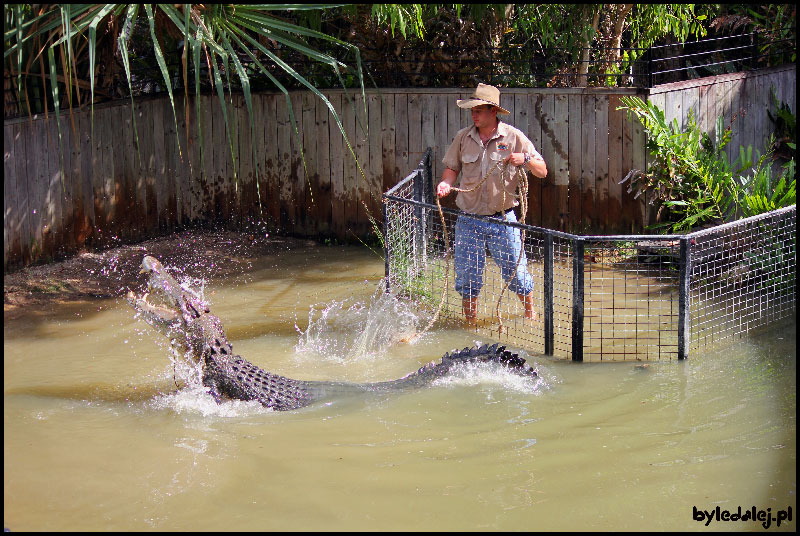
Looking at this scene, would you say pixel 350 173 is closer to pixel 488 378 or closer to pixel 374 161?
pixel 374 161

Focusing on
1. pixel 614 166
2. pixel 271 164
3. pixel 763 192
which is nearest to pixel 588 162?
pixel 614 166

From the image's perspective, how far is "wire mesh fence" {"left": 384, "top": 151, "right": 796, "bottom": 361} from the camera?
19.3ft

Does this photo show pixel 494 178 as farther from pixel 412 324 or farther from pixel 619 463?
pixel 619 463

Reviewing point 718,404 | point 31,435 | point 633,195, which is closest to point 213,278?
point 31,435

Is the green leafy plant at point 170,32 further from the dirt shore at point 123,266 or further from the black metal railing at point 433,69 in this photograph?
the black metal railing at point 433,69

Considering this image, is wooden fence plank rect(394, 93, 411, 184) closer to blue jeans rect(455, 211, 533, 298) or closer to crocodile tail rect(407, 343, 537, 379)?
blue jeans rect(455, 211, 533, 298)

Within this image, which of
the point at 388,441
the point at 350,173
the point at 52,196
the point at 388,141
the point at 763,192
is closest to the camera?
the point at 388,441

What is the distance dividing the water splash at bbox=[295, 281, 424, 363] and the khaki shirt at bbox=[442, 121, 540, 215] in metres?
0.92

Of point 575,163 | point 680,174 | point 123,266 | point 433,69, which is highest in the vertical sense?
point 433,69

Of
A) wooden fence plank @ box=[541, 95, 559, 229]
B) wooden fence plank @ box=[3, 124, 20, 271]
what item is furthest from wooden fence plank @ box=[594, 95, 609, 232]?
wooden fence plank @ box=[3, 124, 20, 271]

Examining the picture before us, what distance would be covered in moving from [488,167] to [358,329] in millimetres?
1551

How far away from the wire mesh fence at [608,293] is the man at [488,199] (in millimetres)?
44

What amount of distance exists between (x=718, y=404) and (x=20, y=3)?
4.67 metres

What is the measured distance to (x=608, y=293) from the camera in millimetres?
6203
